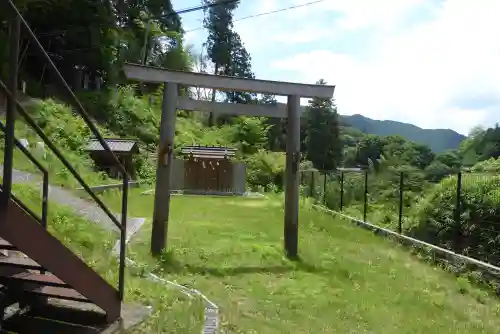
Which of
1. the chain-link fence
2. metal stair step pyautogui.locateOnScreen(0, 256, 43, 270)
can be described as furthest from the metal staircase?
the chain-link fence

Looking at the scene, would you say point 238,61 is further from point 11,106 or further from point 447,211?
point 11,106

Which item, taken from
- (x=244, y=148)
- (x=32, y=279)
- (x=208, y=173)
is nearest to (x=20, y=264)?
(x=32, y=279)

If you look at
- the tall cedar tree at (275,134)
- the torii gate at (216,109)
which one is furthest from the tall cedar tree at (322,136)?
the torii gate at (216,109)

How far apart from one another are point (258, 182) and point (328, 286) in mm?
21183

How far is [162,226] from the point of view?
707 cm

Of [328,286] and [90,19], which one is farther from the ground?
[90,19]

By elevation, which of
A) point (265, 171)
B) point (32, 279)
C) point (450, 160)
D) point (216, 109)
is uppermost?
point (450, 160)

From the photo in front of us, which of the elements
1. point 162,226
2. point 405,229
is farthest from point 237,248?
point 405,229

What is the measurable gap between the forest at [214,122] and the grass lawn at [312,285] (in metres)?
1.39

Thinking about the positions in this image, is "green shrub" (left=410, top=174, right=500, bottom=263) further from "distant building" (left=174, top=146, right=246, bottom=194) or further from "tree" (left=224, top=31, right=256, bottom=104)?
"tree" (left=224, top=31, right=256, bottom=104)

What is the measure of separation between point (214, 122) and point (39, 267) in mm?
37752

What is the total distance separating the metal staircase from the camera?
9.15ft

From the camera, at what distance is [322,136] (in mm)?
40250

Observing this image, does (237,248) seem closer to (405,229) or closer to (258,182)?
(405,229)
